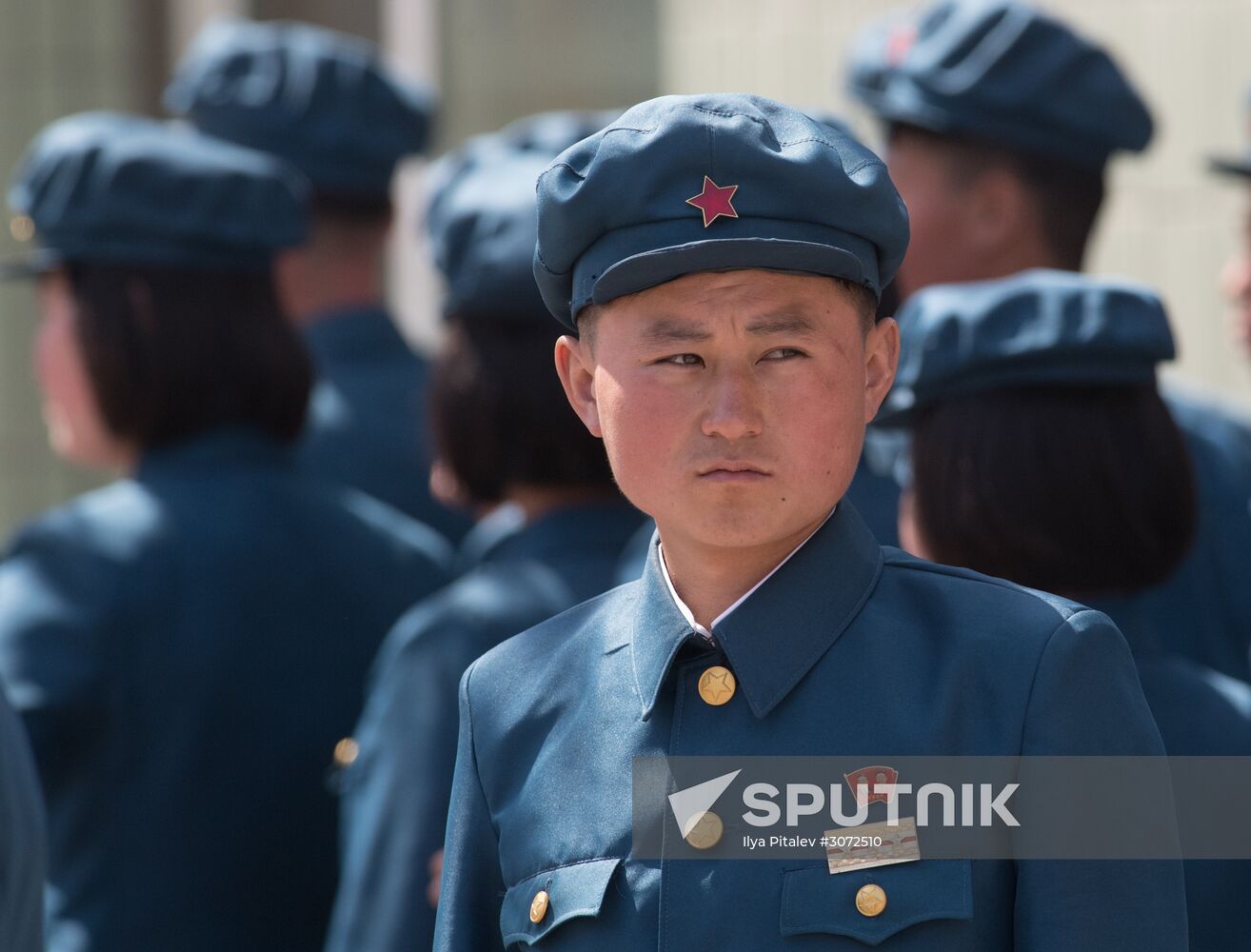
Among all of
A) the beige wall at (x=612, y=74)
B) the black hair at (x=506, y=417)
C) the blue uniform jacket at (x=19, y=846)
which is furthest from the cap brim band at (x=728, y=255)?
the beige wall at (x=612, y=74)

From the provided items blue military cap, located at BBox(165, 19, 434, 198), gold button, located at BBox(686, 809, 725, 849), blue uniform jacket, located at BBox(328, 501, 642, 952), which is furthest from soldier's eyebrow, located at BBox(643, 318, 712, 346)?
blue military cap, located at BBox(165, 19, 434, 198)

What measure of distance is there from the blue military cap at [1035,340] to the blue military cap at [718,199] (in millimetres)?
578

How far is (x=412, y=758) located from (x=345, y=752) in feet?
1.24

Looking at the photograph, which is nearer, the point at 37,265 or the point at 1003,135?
the point at 37,265

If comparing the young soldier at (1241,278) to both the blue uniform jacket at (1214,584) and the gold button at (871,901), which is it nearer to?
the blue uniform jacket at (1214,584)

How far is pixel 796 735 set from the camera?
1792mm

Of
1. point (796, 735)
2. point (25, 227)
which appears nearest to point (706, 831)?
point (796, 735)

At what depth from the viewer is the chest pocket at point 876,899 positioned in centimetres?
169

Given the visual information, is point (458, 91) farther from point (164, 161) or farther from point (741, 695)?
point (741, 695)

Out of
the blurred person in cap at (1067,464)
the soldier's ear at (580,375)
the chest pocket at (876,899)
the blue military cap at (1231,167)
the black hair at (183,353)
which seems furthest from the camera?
the blue military cap at (1231,167)

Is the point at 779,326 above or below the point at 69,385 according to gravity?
above

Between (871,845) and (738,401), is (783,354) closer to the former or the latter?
(738,401)

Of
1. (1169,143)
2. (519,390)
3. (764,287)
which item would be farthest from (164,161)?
(1169,143)

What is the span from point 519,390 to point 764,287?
1.34 metres
